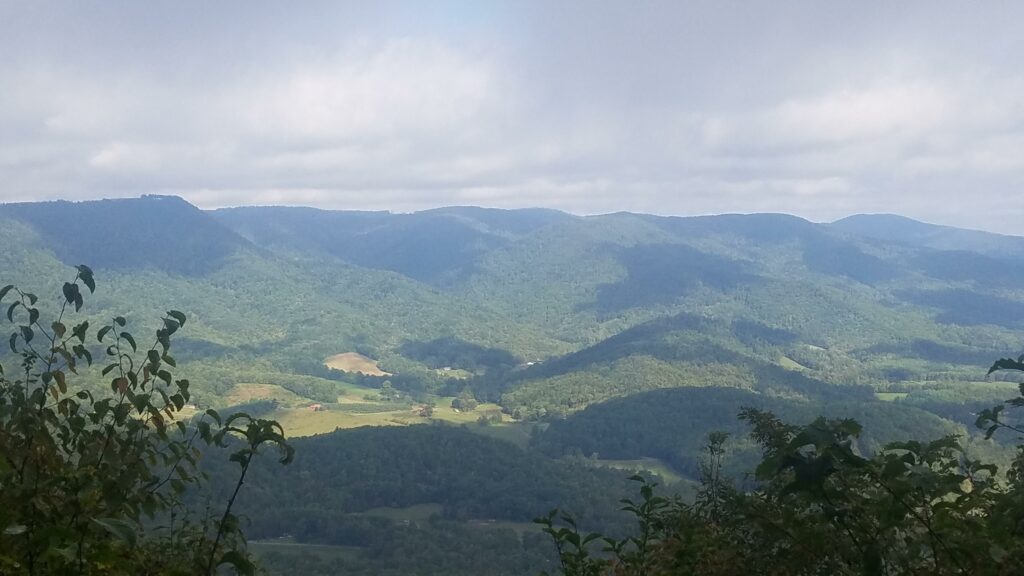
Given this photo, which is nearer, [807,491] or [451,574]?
[807,491]

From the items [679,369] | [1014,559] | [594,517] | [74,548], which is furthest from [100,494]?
[679,369]

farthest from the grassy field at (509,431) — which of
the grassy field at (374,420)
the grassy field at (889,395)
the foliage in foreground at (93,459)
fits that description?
the foliage in foreground at (93,459)

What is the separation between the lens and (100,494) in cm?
399

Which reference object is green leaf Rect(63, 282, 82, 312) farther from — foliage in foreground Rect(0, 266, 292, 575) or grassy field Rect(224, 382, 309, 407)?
grassy field Rect(224, 382, 309, 407)

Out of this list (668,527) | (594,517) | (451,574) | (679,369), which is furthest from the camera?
(679,369)

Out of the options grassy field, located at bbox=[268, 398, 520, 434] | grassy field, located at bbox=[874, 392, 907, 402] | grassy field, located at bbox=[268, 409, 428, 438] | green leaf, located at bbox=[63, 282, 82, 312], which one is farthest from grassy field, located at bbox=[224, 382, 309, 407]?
green leaf, located at bbox=[63, 282, 82, 312]

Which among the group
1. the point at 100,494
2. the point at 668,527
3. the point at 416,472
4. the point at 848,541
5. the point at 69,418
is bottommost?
the point at 416,472

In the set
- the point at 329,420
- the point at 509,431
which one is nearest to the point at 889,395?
the point at 509,431

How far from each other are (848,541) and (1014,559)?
0.94 m

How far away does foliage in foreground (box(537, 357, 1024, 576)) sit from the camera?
3404 mm

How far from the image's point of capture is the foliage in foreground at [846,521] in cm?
340

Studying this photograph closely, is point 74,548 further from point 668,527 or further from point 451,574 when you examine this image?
point 451,574

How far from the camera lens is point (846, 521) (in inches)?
189

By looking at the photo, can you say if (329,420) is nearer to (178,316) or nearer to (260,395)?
(260,395)
